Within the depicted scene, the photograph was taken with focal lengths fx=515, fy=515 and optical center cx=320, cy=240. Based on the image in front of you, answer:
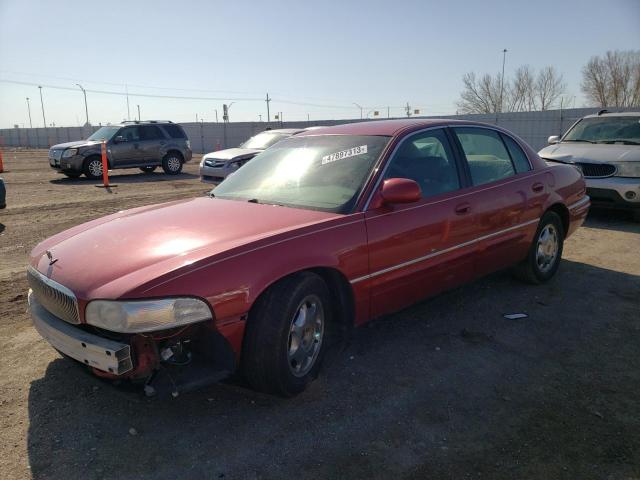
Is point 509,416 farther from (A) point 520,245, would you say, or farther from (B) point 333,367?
(A) point 520,245

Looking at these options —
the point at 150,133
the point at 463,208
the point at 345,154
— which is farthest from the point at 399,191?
the point at 150,133

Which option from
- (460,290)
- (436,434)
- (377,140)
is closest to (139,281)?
(436,434)

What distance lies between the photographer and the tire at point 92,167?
15.6m

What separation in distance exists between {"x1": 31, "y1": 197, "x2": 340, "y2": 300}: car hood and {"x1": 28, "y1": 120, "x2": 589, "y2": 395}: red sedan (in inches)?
0.5

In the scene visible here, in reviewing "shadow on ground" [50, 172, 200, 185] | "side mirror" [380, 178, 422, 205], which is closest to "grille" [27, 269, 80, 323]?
"side mirror" [380, 178, 422, 205]

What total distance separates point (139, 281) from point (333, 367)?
1.56 meters

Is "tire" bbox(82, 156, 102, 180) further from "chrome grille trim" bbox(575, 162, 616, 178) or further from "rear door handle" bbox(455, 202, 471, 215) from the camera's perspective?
"rear door handle" bbox(455, 202, 471, 215)

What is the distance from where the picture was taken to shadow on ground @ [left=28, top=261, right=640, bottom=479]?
2551mm

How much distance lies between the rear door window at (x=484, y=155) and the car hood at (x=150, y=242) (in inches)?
66.4

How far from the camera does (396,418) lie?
2.95 metres

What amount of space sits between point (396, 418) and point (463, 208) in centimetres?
184

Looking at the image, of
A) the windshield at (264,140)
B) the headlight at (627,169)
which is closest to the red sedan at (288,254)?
the headlight at (627,169)

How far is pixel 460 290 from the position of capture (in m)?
5.12

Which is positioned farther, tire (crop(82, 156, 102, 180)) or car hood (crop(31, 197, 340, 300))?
tire (crop(82, 156, 102, 180))
